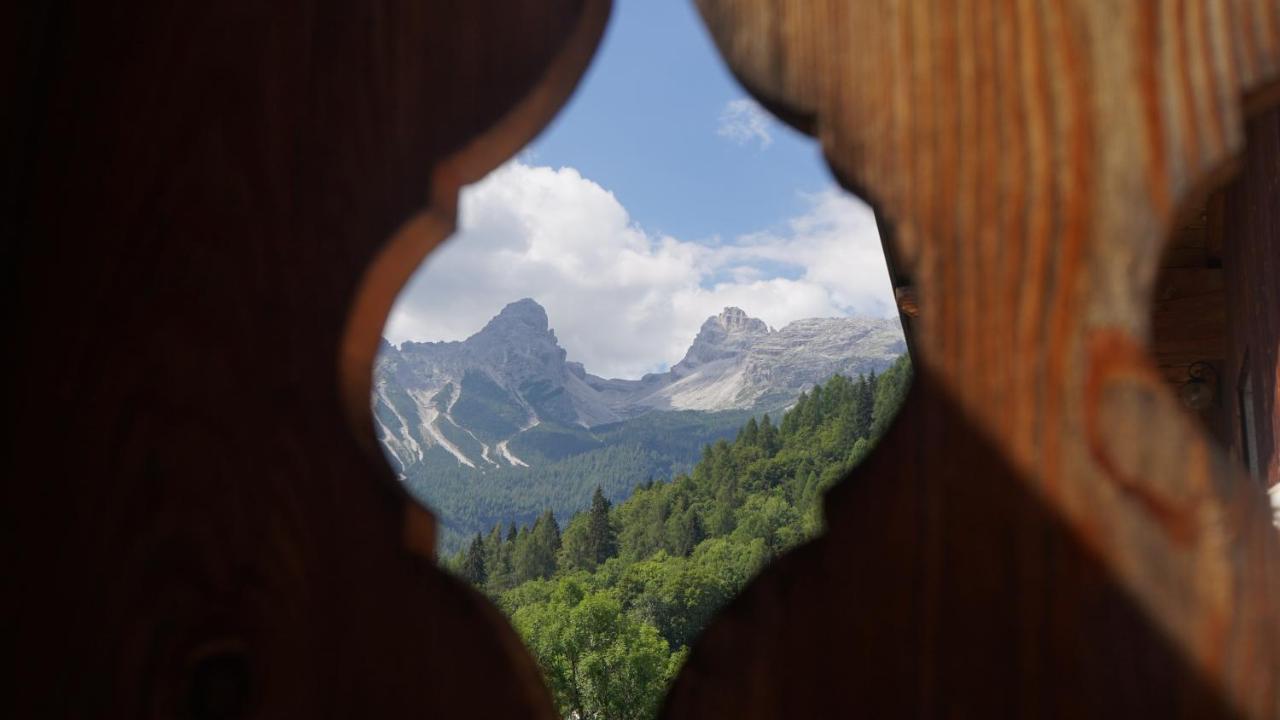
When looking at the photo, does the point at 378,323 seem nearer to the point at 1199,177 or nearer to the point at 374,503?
the point at 374,503

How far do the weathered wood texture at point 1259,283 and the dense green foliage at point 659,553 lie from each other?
27209 millimetres

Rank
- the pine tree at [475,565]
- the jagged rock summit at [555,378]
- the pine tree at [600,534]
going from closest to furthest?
the pine tree at [475,565]
the pine tree at [600,534]
the jagged rock summit at [555,378]

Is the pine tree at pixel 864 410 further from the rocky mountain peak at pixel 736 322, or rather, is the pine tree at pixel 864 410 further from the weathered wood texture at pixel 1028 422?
the rocky mountain peak at pixel 736 322

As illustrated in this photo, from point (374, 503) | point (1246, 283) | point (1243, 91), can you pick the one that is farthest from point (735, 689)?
point (1246, 283)

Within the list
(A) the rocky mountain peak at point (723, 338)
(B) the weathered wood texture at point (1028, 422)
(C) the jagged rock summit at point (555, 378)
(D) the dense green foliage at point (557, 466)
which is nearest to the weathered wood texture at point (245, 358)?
(B) the weathered wood texture at point (1028, 422)

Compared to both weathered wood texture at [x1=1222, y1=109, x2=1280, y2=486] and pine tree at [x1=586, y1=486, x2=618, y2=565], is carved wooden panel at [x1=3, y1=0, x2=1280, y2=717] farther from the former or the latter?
pine tree at [x1=586, y1=486, x2=618, y2=565]

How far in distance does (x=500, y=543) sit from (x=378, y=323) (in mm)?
40949

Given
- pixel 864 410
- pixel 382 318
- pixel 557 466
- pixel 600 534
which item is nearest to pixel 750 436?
pixel 864 410

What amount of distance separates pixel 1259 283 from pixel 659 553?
3590 centimetres

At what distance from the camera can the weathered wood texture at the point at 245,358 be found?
36 cm

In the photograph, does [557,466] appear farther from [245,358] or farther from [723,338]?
[245,358]

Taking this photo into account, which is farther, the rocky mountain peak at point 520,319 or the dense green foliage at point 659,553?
the rocky mountain peak at point 520,319

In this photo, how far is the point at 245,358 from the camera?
0.38 m

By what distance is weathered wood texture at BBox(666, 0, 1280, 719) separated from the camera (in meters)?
0.30
